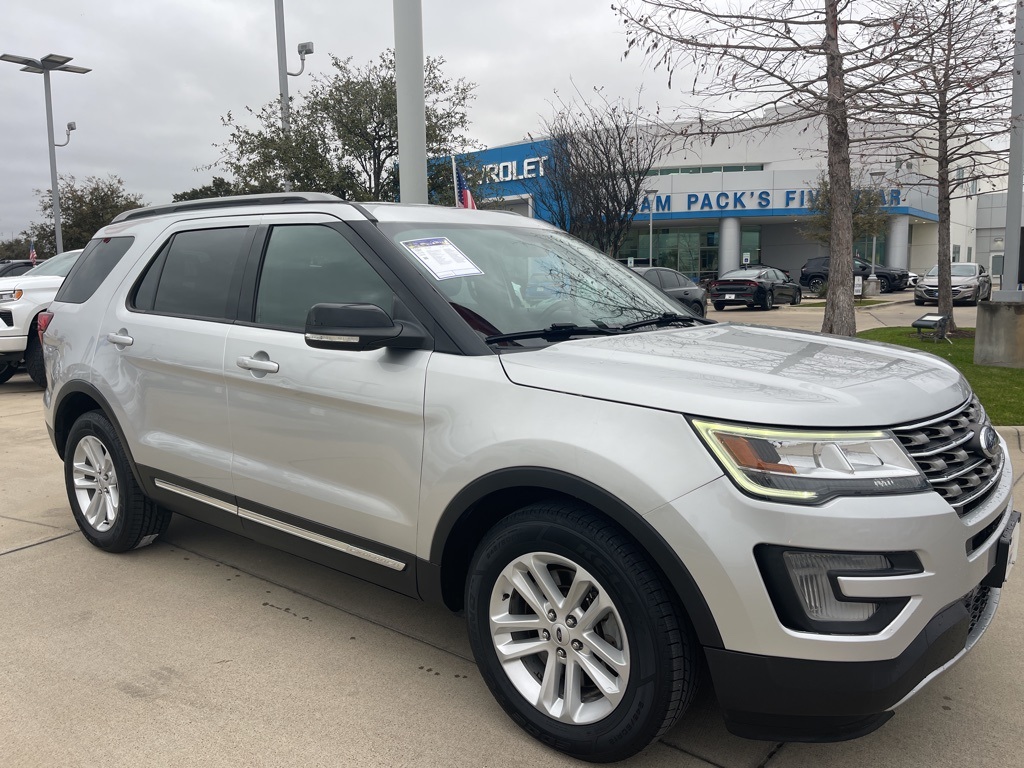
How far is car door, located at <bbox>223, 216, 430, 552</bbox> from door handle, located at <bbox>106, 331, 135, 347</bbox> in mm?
836

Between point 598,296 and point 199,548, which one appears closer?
point 598,296

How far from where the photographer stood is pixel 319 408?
121 inches

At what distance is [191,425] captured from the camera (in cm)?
369

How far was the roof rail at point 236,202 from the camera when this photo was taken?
3406mm

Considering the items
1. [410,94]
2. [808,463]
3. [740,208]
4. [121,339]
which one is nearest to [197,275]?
[121,339]

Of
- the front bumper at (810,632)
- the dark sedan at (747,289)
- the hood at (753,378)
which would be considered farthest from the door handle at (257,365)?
the dark sedan at (747,289)

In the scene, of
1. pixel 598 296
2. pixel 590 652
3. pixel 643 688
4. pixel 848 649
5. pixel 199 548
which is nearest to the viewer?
pixel 848 649

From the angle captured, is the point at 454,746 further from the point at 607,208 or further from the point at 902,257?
the point at 902,257

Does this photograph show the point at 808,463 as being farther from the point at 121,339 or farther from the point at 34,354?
the point at 34,354

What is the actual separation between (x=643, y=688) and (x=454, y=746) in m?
0.73

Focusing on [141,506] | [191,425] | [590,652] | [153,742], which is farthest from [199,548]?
[590,652]

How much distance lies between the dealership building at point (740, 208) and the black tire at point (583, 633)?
31285 mm

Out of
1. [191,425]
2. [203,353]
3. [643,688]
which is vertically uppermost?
[203,353]

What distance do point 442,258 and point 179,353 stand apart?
1.42 meters
